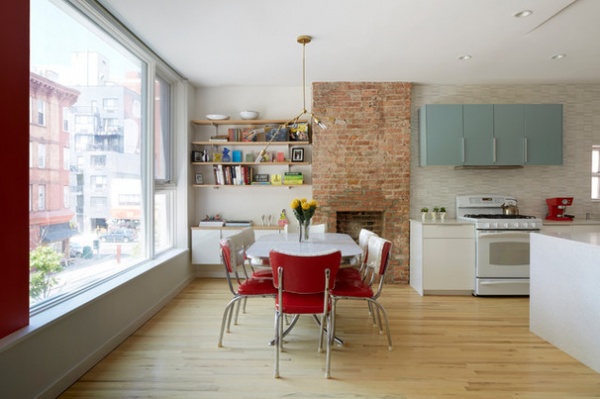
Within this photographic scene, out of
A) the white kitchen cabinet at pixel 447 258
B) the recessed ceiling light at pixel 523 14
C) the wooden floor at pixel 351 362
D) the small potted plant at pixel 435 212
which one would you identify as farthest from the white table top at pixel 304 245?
the recessed ceiling light at pixel 523 14

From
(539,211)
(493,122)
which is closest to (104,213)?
(493,122)

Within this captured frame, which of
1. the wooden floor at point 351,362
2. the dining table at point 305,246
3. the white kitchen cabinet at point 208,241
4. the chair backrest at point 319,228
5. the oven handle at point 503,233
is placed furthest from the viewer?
the white kitchen cabinet at point 208,241

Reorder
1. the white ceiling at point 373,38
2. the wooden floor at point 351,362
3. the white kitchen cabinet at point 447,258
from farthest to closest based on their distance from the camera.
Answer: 1. the white kitchen cabinet at point 447,258
2. the white ceiling at point 373,38
3. the wooden floor at point 351,362

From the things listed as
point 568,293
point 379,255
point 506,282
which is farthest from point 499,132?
point 379,255

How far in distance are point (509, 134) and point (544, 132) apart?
1.52 ft

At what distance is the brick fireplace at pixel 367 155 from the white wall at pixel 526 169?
0.25 meters

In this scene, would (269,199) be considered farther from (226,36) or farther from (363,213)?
(226,36)

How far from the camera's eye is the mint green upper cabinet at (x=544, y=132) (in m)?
4.76

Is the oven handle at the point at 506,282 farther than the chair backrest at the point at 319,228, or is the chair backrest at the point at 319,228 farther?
the oven handle at the point at 506,282

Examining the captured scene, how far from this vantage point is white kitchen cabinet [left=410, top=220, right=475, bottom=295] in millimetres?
4504

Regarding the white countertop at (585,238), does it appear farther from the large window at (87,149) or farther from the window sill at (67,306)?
the large window at (87,149)

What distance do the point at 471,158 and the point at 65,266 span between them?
471 centimetres

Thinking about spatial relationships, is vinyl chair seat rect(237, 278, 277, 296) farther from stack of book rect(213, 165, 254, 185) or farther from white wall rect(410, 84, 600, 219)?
white wall rect(410, 84, 600, 219)

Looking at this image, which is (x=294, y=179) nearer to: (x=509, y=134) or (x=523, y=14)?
(x=509, y=134)
